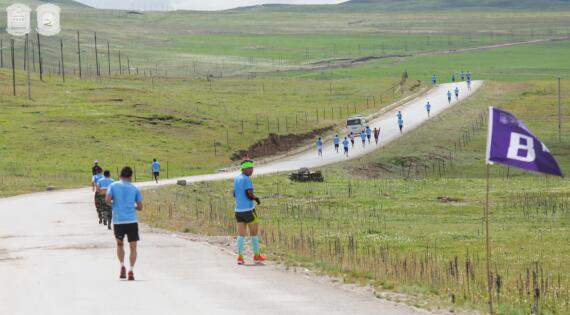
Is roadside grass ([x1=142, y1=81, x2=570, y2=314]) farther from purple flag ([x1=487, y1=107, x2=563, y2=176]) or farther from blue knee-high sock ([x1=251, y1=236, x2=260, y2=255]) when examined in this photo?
purple flag ([x1=487, y1=107, x2=563, y2=176])

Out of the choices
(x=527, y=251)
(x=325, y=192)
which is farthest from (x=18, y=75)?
(x=527, y=251)

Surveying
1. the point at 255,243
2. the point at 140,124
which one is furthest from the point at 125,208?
the point at 140,124

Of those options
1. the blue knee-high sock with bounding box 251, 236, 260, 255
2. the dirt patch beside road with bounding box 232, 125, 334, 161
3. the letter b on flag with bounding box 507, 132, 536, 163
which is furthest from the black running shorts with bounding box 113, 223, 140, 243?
the dirt patch beside road with bounding box 232, 125, 334, 161

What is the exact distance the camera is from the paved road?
64.3ft

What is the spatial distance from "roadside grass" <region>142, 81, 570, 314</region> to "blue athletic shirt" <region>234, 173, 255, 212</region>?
66.8 inches

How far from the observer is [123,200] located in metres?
23.5

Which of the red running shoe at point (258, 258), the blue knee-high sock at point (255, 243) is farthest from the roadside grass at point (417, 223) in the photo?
the blue knee-high sock at point (255, 243)

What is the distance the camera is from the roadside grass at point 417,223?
2373 cm

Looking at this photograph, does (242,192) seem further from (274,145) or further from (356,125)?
(356,125)

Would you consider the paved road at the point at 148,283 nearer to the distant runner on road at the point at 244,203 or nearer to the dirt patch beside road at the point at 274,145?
the distant runner on road at the point at 244,203

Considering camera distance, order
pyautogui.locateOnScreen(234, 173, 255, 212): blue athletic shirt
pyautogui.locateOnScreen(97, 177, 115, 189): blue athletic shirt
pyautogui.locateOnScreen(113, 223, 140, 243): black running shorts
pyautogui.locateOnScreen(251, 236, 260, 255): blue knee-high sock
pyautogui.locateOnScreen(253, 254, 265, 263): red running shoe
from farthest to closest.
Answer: pyautogui.locateOnScreen(97, 177, 115, 189): blue athletic shirt, pyautogui.locateOnScreen(253, 254, 265, 263): red running shoe, pyautogui.locateOnScreen(251, 236, 260, 255): blue knee-high sock, pyautogui.locateOnScreen(234, 173, 255, 212): blue athletic shirt, pyautogui.locateOnScreen(113, 223, 140, 243): black running shorts

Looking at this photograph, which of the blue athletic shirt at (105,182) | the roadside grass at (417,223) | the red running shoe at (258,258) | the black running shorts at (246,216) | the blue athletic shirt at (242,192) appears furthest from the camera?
the blue athletic shirt at (105,182)

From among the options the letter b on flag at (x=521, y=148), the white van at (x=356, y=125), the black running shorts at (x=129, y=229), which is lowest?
the white van at (x=356, y=125)

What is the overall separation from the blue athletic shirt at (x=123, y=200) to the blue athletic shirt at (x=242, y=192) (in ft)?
7.56
